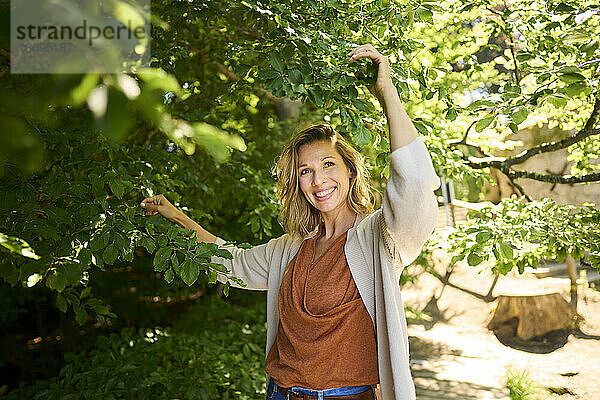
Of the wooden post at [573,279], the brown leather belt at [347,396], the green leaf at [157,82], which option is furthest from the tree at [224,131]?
the wooden post at [573,279]

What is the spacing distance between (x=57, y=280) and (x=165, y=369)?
167cm

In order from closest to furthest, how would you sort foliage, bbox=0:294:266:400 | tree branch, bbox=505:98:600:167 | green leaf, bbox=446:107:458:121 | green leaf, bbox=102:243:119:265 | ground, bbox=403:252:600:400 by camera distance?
green leaf, bbox=102:243:119:265, green leaf, bbox=446:107:458:121, tree branch, bbox=505:98:600:167, foliage, bbox=0:294:266:400, ground, bbox=403:252:600:400

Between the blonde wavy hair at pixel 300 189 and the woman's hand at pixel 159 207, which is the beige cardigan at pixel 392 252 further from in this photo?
the woman's hand at pixel 159 207

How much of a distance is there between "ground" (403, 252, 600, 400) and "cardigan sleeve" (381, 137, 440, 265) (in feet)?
9.10

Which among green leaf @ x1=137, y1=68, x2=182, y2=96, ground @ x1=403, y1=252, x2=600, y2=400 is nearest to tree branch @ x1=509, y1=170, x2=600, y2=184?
ground @ x1=403, y1=252, x2=600, y2=400

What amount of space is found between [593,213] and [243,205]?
7.74 feet

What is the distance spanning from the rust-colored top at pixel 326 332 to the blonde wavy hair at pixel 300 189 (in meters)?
0.18

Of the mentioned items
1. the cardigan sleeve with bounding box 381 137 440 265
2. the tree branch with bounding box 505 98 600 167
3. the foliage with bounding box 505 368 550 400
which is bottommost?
the foliage with bounding box 505 368 550 400

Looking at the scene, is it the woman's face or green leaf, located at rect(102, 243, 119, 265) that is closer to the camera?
green leaf, located at rect(102, 243, 119, 265)

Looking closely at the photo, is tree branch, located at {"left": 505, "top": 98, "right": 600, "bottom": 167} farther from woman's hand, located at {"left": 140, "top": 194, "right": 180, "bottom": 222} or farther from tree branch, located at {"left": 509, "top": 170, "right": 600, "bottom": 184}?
woman's hand, located at {"left": 140, "top": 194, "right": 180, "bottom": 222}

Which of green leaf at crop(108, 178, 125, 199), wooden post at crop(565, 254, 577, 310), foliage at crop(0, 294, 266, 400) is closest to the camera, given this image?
green leaf at crop(108, 178, 125, 199)

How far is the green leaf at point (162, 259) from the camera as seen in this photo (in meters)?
→ 1.26

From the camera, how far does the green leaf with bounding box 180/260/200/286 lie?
47.7 inches

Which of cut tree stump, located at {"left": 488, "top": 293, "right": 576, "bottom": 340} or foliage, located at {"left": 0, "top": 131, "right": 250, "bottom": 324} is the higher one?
foliage, located at {"left": 0, "top": 131, "right": 250, "bottom": 324}
